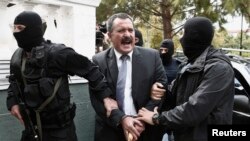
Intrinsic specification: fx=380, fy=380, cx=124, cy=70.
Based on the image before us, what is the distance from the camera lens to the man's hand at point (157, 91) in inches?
111

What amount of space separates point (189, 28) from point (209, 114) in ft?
1.89

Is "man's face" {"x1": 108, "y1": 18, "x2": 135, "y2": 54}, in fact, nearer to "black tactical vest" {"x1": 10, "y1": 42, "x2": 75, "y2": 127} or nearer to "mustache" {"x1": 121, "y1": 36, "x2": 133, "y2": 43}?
"mustache" {"x1": 121, "y1": 36, "x2": 133, "y2": 43}

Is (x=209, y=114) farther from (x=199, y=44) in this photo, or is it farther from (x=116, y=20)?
(x=116, y=20)

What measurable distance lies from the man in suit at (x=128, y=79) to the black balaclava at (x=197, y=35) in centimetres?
44

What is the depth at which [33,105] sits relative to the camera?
2.66m

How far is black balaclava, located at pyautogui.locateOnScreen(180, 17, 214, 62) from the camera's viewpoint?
248 centimetres

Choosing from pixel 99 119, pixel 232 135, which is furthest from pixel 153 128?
pixel 232 135

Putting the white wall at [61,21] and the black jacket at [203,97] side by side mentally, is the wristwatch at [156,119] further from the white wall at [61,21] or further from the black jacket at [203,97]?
the white wall at [61,21]

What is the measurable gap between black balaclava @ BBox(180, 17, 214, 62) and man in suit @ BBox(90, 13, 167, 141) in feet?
1.46

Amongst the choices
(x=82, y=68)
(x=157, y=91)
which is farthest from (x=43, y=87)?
(x=157, y=91)

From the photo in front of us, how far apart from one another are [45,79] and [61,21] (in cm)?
179

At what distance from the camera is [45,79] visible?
8.66 ft

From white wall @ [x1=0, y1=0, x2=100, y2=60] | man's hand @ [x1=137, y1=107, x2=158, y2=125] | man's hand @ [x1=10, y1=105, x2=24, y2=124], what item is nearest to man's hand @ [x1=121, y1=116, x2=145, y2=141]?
man's hand @ [x1=137, y1=107, x2=158, y2=125]

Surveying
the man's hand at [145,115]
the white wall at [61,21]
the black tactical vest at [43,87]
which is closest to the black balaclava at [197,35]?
the man's hand at [145,115]
